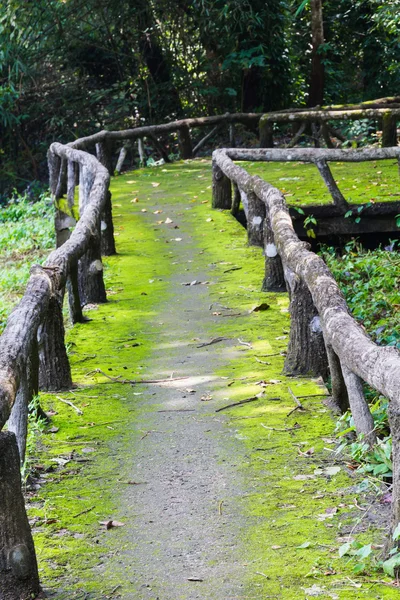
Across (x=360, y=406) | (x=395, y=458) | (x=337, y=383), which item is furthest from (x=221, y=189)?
(x=395, y=458)

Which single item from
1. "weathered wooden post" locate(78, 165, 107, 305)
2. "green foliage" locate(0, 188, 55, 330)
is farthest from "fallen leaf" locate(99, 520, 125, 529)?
"green foliage" locate(0, 188, 55, 330)

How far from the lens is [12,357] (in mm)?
3627

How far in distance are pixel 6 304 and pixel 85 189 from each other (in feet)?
5.42

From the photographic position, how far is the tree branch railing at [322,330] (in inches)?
126

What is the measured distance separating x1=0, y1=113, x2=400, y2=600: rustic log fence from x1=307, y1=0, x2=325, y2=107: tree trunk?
951 cm

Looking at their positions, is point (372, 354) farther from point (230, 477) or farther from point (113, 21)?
point (113, 21)

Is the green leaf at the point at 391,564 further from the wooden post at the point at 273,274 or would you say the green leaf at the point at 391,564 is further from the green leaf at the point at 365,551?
the wooden post at the point at 273,274

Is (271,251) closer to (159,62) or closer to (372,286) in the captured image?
(372,286)

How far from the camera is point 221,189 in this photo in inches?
452

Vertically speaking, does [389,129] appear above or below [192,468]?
above

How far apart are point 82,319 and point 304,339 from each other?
2.35m

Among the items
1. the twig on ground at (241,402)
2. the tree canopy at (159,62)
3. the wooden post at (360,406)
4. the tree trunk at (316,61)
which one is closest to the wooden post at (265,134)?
the tree canopy at (159,62)

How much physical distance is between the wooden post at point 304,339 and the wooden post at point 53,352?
4.46 ft

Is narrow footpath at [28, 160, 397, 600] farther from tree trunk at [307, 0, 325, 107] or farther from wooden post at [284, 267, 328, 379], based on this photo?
tree trunk at [307, 0, 325, 107]
